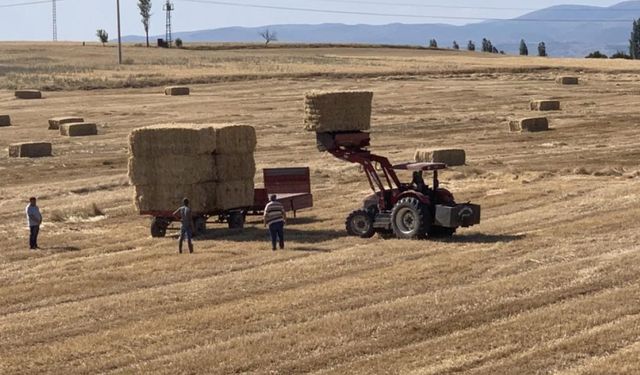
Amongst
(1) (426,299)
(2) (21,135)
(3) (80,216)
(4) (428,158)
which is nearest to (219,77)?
(2) (21,135)

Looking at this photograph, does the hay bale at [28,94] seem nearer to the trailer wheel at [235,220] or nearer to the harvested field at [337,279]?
the harvested field at [337,279]

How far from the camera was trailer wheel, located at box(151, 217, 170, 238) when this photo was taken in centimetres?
2580

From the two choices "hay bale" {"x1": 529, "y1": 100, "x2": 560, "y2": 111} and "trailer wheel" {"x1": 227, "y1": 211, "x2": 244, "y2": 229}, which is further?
"hay bale" {"x1": 529, "y1": 100, "x2": 560, "y2": 111}

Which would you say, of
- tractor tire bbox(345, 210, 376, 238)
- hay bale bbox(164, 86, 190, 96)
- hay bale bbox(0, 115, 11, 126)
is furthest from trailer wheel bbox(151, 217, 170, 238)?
hay bale bbox(164, 86, 190, 96)

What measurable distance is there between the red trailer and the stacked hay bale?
0.22 metres

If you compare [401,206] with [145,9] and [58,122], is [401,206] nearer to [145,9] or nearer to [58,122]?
[58,122]

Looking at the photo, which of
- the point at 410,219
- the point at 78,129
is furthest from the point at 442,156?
the point at 78,129

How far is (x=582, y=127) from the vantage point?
47.8 meters

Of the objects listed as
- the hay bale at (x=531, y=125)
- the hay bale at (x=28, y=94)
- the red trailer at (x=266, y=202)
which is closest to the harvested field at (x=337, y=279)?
the red trailer at (x=266, y=202)

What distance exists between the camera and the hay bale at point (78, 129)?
47.5m

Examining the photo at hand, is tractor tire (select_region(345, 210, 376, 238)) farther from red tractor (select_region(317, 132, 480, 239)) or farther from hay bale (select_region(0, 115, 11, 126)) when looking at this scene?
hay bale (select_region(0, 115, 11, 126))

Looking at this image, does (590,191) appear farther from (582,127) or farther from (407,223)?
(582,127)

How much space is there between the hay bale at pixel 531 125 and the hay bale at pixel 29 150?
17.7 metres

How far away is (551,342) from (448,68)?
242 feet
